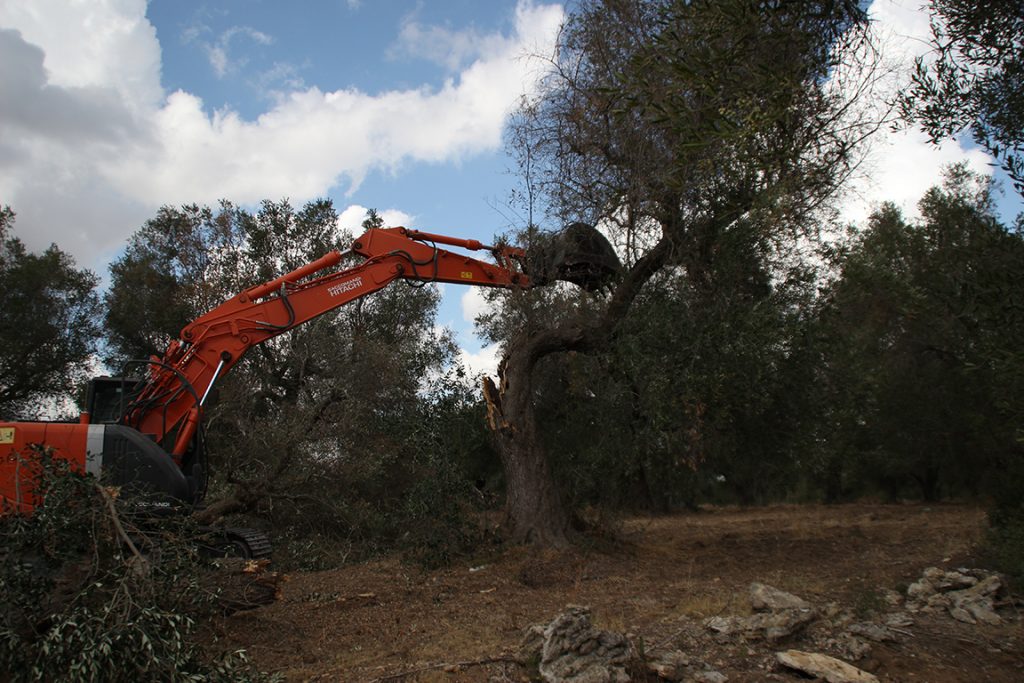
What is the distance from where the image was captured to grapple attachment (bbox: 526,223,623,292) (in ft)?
34.9

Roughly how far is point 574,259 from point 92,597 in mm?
7003

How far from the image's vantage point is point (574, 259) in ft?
34.9

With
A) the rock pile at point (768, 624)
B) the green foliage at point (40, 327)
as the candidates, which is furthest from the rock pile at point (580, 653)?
the green foliage at point (40, 327)

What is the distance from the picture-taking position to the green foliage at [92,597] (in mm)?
4957

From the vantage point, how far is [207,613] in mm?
5973

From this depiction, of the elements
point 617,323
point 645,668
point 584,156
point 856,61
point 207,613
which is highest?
point 584,156

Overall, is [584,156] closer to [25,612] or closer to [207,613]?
[207,613]

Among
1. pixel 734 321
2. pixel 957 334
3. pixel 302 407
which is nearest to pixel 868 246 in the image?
pixel 734 321

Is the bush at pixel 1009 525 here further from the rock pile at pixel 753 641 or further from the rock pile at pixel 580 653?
the rock pile at pixel 580 653

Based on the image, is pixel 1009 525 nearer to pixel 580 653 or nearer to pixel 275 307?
pixel 580 653

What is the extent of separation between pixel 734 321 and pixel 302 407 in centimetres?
868

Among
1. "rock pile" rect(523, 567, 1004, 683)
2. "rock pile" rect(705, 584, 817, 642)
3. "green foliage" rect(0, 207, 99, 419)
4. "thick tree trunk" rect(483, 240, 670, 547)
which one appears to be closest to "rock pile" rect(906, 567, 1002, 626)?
"rock pile" rect(523, 567, 1004, 683)

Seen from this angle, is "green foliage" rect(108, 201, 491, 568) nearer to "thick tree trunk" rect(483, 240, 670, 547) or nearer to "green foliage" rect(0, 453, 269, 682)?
"thick tree trunk" rect(483, 240, 670, 547)

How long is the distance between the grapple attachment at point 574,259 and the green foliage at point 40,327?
15.2 m
